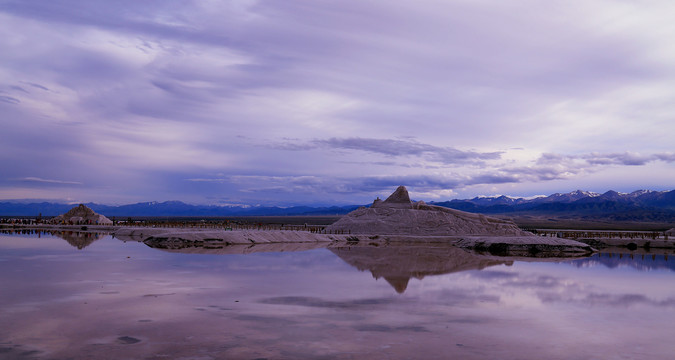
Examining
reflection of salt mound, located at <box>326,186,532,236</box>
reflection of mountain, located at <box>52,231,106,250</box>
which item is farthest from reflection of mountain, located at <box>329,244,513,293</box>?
reflection of mountain, located at <box>52,231,106,250</box>

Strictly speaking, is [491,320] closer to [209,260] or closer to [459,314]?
[459,314]

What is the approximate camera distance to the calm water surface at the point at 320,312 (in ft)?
36.0

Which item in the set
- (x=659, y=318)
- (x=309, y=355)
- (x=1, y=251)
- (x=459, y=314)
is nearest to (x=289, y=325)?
(x=309, y=355)

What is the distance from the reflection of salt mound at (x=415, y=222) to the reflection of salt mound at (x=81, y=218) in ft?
132

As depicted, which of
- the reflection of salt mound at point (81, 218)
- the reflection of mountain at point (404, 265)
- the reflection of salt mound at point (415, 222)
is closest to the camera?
the reflection of mountain at point (404, 265)

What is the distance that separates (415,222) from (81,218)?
5111 cm

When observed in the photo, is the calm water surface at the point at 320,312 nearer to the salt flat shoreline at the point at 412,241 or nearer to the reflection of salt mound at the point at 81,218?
the salt flat shoreline at the point at 412,241

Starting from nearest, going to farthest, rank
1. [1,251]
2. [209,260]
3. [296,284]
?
[296,284] → [209,260] → [1,251]

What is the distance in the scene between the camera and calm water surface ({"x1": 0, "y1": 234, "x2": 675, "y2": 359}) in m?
11.0

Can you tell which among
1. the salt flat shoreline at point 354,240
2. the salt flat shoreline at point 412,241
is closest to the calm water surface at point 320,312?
the salt flat shoreline at point 354,240

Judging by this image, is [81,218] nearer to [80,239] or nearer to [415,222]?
[80,239]

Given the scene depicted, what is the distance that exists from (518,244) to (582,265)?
10.9 meters

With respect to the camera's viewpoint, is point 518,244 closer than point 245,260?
No

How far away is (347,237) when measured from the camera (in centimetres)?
5003
